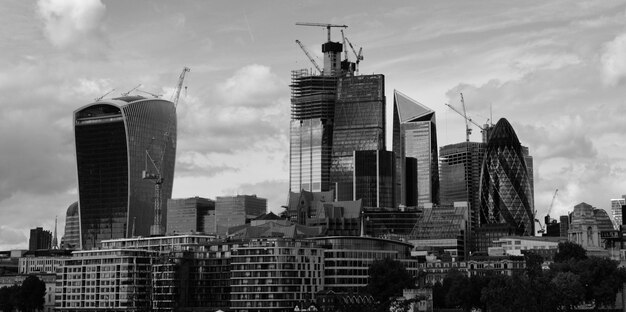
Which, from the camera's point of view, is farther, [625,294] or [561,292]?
[561,292]

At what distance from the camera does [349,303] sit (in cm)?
19000

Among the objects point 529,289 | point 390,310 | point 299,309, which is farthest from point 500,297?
point 299,309

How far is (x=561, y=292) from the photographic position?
19925 centimetres

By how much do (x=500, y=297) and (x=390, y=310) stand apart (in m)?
19.8

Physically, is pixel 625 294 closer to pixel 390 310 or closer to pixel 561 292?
pixel 561 292

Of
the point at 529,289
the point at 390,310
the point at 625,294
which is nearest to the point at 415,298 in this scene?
the point at 390,310

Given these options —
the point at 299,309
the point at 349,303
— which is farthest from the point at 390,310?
the point at 299,309

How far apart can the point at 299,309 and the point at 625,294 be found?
59.1 m

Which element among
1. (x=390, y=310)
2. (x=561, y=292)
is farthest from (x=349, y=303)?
(x=561, y=292)

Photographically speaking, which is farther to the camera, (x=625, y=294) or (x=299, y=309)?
(x=299, y=309)

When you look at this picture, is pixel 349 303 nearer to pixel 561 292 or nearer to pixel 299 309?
pixel 299 309

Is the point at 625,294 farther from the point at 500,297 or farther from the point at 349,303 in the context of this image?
the point at 349,303

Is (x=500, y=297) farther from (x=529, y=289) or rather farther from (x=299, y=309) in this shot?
(x=299, y=309)

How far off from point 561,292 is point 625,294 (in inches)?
704
